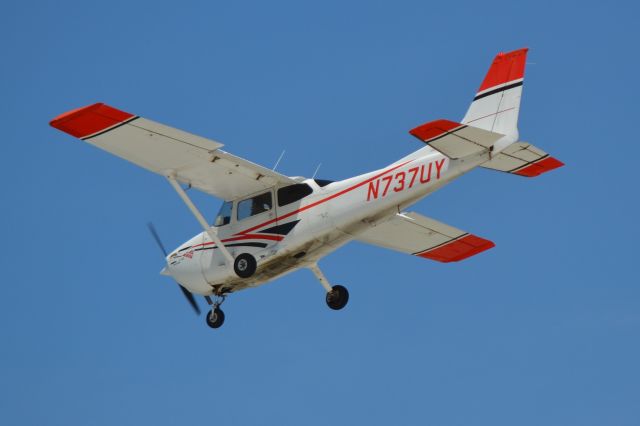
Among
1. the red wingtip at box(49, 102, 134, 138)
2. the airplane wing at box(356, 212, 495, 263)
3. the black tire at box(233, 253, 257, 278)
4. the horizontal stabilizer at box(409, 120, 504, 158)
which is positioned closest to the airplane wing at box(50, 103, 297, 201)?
the red wingtip at box(49, 102, 134, 138)

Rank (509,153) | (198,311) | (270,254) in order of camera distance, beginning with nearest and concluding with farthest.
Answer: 1. (509,153)
2. (270,254)
3. (198,311)

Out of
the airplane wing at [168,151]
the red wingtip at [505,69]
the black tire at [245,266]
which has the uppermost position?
the red wingtip at [505,69]

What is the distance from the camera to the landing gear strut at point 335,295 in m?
25.9

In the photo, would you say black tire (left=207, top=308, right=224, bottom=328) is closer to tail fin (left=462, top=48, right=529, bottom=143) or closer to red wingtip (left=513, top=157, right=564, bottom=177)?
tail fin (left=462, top=48, right=529, bottom=143)

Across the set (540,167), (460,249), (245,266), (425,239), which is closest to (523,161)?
(540,167)

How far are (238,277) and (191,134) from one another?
3012 millimetres

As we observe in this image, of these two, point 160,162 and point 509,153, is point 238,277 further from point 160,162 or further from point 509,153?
point 509,153

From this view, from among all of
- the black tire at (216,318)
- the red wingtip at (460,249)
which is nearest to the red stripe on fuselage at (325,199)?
the black tire at (216,318)

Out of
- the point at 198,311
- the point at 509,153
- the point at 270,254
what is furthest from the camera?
the point at 198,311

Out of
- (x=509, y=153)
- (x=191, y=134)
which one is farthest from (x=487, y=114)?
(x=191, y=134)

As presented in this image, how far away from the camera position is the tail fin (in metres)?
22.7

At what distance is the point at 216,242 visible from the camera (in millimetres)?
24812

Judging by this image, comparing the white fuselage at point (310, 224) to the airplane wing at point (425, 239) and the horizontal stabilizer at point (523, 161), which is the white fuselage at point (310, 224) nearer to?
the horizontal stabilizer at point (523, 161)

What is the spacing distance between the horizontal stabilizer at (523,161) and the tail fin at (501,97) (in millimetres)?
310
